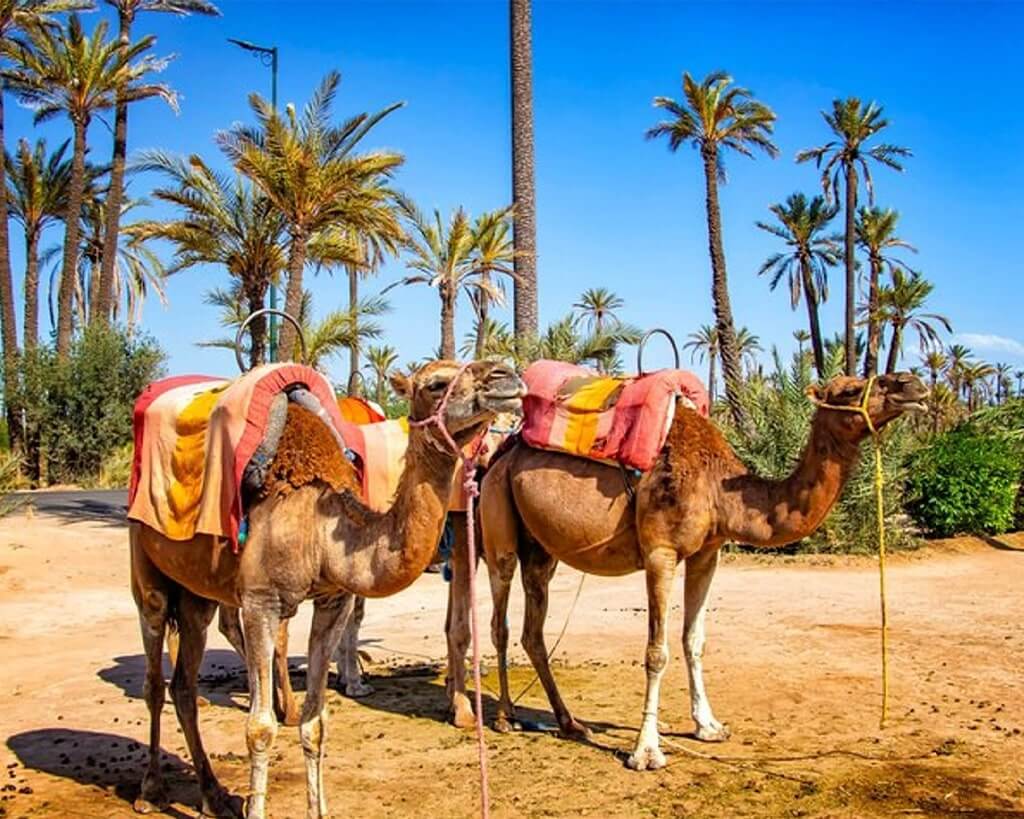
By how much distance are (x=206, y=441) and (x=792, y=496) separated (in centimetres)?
385

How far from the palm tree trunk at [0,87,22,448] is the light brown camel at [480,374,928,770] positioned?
999 inches

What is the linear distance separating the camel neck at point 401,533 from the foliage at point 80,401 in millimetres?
27106

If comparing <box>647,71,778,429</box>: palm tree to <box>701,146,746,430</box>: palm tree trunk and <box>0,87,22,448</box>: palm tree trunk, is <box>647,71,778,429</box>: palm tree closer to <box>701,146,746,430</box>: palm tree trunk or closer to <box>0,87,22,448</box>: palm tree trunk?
<box>701,146,746,430</box>: palm tree trunk

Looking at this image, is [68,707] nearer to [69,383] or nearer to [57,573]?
[57,573]

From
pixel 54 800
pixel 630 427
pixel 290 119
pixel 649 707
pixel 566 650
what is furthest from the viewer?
pixel 290 119

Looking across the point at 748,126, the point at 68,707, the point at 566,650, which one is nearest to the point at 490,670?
the point at 566,650

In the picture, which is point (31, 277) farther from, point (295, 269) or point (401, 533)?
point (401, 533)

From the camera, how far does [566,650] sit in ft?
35.8

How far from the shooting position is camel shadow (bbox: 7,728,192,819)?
652cm

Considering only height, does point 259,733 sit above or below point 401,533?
below

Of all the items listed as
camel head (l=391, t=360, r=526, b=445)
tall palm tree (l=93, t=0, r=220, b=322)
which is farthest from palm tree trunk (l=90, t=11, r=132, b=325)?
camel head (l=391, t=360, r=526, b=445)

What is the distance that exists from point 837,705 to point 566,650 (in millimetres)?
3380

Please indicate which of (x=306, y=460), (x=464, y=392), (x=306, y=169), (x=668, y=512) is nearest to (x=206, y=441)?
(x=306, y=460)

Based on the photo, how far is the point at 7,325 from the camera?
30.5 m
